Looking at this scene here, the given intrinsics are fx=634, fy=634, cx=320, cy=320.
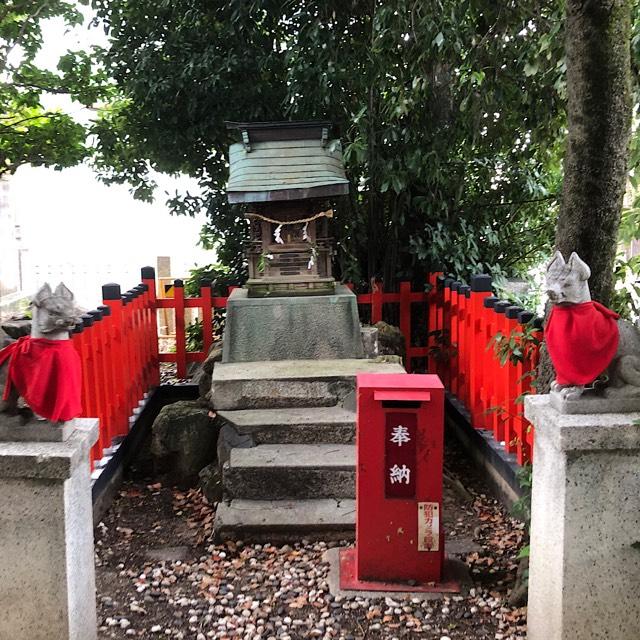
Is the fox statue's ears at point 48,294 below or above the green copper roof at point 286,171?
below

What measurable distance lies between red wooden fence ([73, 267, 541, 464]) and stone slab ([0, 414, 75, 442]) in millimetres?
1801

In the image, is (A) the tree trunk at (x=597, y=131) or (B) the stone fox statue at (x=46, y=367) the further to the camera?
(A) the tree trunk at (x=597, y=131)

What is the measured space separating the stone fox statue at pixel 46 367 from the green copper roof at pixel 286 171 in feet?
12.5

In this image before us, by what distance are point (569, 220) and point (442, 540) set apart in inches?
74.1

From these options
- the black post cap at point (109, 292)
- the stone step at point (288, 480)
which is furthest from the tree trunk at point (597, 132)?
the black post cap at point (109, 292)

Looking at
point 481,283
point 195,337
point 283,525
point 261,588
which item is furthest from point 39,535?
point 195,337

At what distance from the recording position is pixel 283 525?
13.8ft

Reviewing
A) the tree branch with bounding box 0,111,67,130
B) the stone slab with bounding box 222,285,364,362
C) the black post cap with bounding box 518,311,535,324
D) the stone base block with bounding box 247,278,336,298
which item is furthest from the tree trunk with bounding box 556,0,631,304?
the tree branch with bounding box 0,111,67,130

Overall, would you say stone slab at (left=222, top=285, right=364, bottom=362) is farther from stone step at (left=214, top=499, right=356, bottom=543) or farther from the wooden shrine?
stone step at (left=214, top=499, right=356, bottom=543)

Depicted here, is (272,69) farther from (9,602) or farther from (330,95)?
(9,602)

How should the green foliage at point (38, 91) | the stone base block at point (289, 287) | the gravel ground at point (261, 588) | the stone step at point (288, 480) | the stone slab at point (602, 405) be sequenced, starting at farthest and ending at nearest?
the green foliage at point (38, 91) → the stone base block at point (289, 287) → the stone step at point (288, 480) → the gravel ground at point (261, 588) → the stone slab at point (602, 405)

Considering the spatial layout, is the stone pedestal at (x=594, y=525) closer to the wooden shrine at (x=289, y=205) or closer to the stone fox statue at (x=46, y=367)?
the stone fox statue at (x=46, y=367)

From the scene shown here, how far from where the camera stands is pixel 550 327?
2.73m

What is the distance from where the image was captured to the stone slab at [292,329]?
619cm
